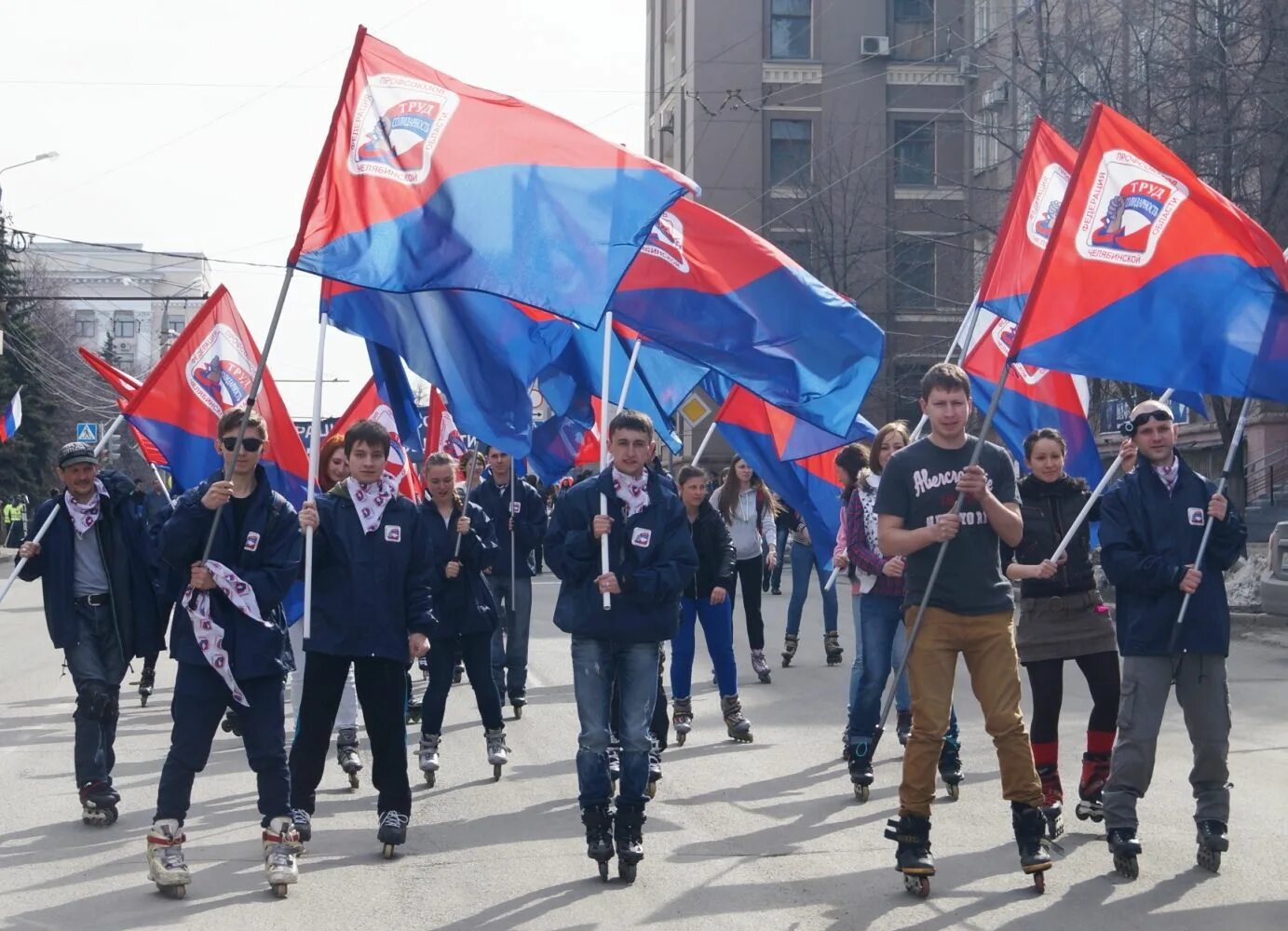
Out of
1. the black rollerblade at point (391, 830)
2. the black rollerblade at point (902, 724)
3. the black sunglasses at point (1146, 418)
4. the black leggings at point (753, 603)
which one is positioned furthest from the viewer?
the black leggings at point (753, 603)

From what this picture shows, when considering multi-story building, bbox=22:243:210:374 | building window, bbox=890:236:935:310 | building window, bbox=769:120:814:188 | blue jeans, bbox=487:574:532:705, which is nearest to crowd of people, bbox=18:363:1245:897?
blue jeans, bbox=487:574:532:705

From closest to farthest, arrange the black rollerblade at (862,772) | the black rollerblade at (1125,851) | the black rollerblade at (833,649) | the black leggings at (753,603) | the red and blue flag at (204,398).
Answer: the black rollerblade at (1125,851) → the black rollerblade at (862,772) → the red and blue flag at (204,398) → the black leggings at (753,603) → the black rollerblade at (833,649)

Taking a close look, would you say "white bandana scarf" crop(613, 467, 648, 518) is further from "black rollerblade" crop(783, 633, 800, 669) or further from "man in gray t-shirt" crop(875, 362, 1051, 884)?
"black rollerblade" crop(783, 633, 800, 669)

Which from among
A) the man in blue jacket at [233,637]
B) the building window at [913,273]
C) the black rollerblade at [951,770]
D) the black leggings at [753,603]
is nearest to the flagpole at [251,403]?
the man in blue jacket at [233,637]

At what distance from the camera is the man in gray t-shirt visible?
694 cm

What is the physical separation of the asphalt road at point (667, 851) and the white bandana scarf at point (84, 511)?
4.70 ft

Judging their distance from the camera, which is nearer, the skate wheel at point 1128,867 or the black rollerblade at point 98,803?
the skate wheel at point 1128,867

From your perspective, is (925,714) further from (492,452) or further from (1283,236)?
(1283,236)

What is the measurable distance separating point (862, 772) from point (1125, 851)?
2.12 meters

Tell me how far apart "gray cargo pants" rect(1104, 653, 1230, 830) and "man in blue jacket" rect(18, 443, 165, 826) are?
4.57 metres

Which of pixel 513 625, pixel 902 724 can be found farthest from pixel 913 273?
pixel 902 724

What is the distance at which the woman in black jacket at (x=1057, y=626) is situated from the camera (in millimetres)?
8211

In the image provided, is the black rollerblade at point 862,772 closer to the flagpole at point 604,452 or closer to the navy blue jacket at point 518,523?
the flagpole at point 604,452

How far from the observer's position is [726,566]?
11305mm
